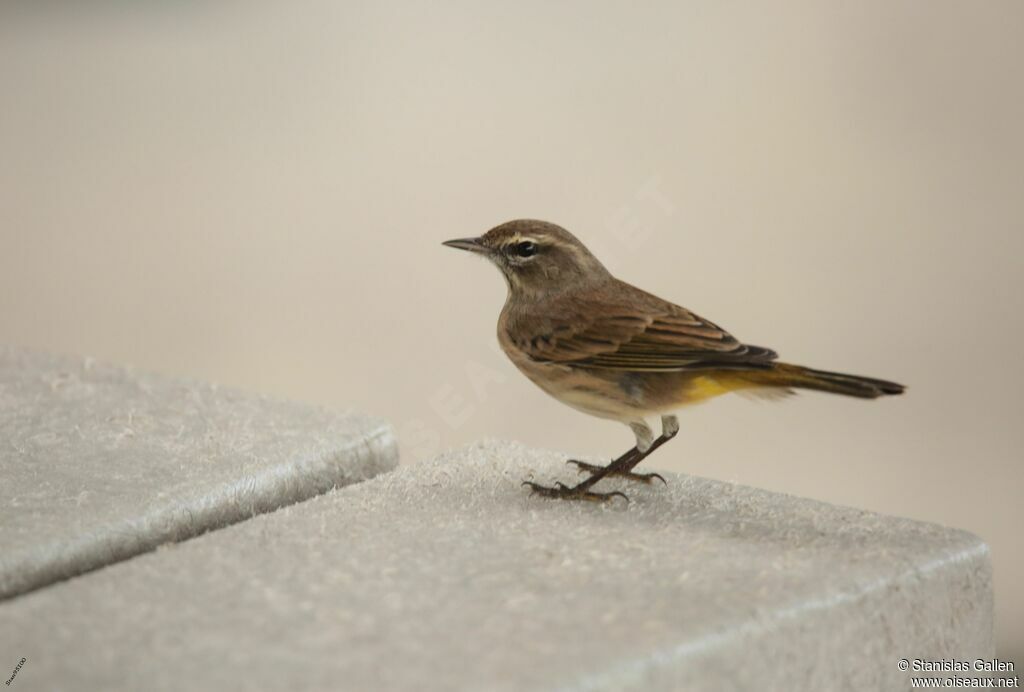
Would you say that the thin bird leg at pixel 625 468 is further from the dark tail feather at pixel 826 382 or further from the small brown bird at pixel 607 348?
the dark tail feather at pixel 826 382

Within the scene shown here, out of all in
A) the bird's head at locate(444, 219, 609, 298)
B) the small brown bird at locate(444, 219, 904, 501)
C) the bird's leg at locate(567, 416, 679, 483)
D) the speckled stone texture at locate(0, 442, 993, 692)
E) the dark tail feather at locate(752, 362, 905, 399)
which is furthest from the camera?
the bird's head at locate(444, 219, 609, 298)

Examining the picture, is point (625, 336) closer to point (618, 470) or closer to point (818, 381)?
point (618, 470)

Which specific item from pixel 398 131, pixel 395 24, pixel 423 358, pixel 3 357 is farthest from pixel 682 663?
pixel 395 24

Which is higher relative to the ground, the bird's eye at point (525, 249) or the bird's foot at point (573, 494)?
the bird's eye at point (525, 249)

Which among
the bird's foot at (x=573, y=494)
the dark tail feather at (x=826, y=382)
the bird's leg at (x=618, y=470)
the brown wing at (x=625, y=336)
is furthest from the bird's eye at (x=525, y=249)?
the dark tail feather at (x=826, y=382)

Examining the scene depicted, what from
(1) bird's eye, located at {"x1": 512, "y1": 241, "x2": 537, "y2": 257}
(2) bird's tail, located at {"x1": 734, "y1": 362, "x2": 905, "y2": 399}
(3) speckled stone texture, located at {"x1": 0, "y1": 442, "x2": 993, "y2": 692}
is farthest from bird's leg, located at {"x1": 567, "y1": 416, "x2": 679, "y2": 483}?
(1) bird's eye, located at {"x1": 512, "y1": 241, "x2": 537, "y2": 257}

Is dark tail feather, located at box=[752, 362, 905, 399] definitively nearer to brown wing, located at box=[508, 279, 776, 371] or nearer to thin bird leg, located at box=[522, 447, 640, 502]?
brown wing, located at box=[508, 279, 776, 371]

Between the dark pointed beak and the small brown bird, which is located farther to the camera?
the dark pointed beak

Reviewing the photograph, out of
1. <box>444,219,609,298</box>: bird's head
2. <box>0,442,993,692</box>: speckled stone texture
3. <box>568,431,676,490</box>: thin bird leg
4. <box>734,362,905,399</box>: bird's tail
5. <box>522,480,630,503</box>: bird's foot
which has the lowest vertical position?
<box>0,442,993,692</box>: speckled stone texture
